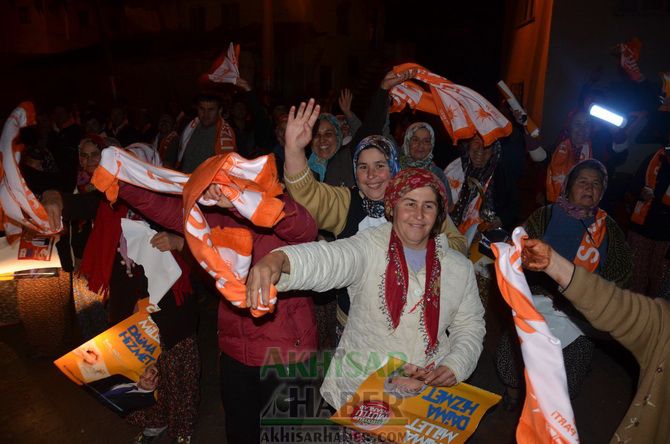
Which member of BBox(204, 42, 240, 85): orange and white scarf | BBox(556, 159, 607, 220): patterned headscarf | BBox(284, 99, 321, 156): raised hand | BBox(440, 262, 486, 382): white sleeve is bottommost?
BBox(440, 262, 486, 382): white sleeve

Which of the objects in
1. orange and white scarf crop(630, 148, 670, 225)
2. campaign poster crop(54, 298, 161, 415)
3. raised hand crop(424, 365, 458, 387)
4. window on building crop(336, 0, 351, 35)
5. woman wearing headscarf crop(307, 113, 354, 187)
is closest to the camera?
raised hand crop(424, 365, 458, 387)

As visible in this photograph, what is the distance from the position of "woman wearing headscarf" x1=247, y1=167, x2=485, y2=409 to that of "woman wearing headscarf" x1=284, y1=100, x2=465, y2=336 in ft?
0.94

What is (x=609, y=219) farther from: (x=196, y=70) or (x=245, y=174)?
(x=196, y=70)

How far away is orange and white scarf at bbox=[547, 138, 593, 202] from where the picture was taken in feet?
A: 20.6

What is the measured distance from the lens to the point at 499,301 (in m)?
6.20

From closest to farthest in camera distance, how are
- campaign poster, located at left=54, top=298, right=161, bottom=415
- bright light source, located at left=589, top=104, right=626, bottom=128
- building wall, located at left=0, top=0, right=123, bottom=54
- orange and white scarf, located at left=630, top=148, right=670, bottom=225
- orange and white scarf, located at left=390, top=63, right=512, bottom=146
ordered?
campaign poster, located at left=54, top=298, right=161, bottom=415
orange and white scarf, located at left=390, top=63, right=512, bottom=146
orange and white scarf, located at left=630, top=148, right=670, bottom=225
bright light source, located at left=589, top=104, right=626, bottom=128
building wall, located at left=0, top=0, right=123, bottom=54

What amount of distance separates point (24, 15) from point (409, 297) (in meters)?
43.3

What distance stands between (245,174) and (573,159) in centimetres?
527

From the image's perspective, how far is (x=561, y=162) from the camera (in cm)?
638

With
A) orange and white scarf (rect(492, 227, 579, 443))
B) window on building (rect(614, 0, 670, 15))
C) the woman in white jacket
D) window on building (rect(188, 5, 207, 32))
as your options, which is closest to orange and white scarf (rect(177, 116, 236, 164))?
the woman in white jacket

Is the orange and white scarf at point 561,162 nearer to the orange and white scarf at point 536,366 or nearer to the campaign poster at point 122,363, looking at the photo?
the orange and white scarf at point 536,366

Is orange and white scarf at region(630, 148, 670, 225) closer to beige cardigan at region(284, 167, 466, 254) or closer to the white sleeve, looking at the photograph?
beige cardigan at region(284, 167, 466, 254)

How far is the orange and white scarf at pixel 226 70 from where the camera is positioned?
5.46 meters

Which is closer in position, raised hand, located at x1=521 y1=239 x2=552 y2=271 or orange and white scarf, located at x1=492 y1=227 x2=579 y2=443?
orange and white scarf, located at x1=492 y1=227 x2=579 y2=443
